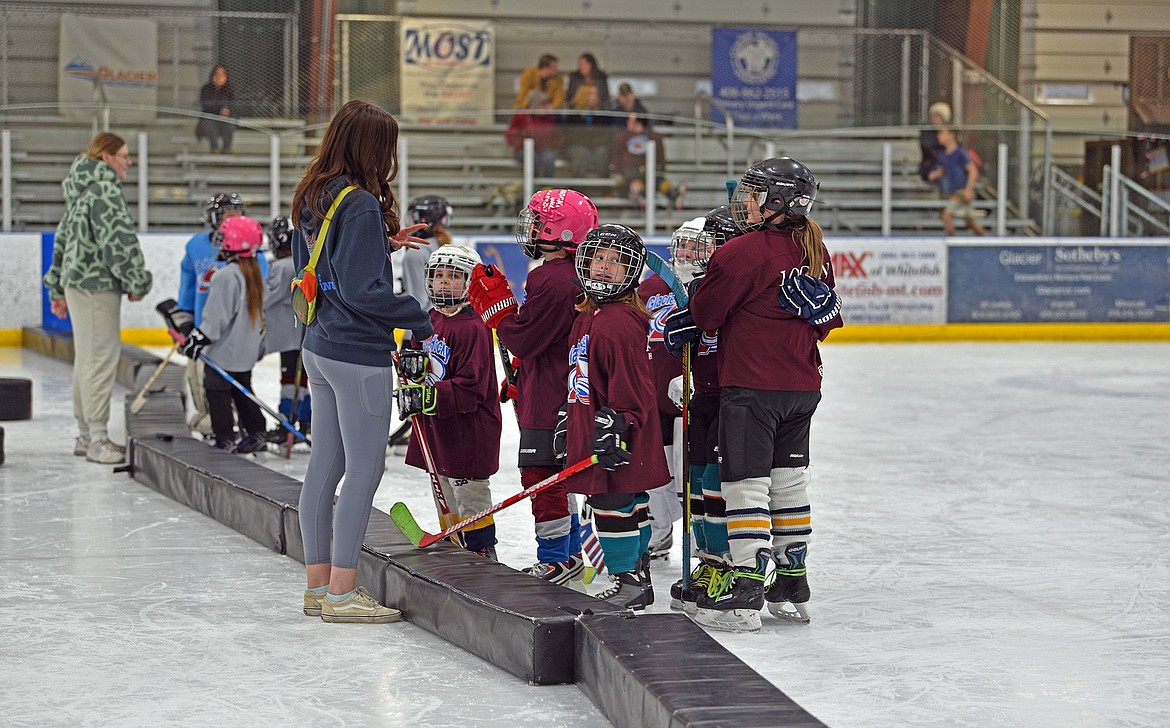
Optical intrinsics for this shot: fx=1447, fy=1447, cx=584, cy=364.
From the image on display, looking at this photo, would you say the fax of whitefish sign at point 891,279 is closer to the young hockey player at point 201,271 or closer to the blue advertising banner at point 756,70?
the blue advertising banner at point 756,70

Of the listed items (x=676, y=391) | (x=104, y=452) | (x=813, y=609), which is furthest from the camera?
(x=104, y=452)

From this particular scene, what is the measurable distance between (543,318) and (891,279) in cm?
1003

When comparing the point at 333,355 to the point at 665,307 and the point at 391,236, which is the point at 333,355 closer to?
the point at 391,236

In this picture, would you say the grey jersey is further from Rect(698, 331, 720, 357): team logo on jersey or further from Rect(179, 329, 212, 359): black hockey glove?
Rect(698, 331, 720, 357): team logo on jersey

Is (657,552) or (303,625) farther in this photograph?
(657,552)

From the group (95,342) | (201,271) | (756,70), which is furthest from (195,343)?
(756,70)

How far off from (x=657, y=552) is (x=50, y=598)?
72.2 inches

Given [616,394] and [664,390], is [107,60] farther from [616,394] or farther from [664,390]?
[616,394]

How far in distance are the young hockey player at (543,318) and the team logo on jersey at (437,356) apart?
0.50 feet

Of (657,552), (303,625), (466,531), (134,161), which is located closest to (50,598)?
(303,625)

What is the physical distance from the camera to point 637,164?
12906 millimetres

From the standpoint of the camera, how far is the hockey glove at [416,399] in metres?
3.88

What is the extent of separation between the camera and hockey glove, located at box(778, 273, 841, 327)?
12.4 feet

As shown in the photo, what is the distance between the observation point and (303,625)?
3850 mm
